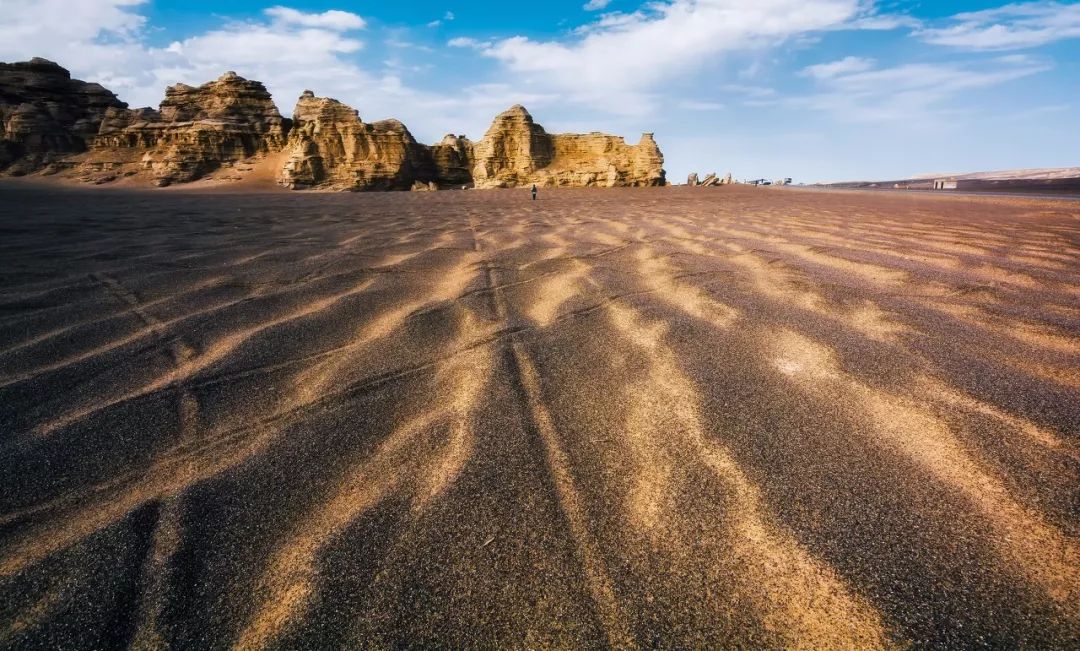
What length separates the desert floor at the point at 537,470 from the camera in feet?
2.29

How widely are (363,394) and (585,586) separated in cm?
89

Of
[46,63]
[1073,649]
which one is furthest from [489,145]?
[1073,649]

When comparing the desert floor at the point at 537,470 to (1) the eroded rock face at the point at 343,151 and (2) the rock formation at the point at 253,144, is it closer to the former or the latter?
(1) the eroded rock face at the point at 343,151

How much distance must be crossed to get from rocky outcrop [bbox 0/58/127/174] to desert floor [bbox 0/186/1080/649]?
33387 millimetres

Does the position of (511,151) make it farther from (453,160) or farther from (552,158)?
(453,160)

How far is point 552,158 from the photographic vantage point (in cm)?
2839

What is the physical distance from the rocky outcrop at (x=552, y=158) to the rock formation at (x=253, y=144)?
60mm

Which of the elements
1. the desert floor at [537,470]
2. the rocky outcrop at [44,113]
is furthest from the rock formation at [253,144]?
the desert floor at [537,470]

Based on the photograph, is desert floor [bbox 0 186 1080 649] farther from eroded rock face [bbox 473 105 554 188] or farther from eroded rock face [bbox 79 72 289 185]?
eroded rock face [bbox 79 72 289 185]

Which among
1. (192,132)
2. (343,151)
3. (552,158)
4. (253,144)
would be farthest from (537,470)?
(253,144)

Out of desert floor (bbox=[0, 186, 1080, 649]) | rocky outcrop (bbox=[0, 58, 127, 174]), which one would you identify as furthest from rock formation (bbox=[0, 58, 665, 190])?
desert floor (bbox=[0, 186, 1080, 649])

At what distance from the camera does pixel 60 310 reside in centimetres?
199

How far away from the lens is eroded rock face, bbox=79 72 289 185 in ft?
77.0

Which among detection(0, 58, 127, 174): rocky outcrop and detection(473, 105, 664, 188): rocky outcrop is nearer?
detection(0, 58, 127, 174): rocky outcrop
